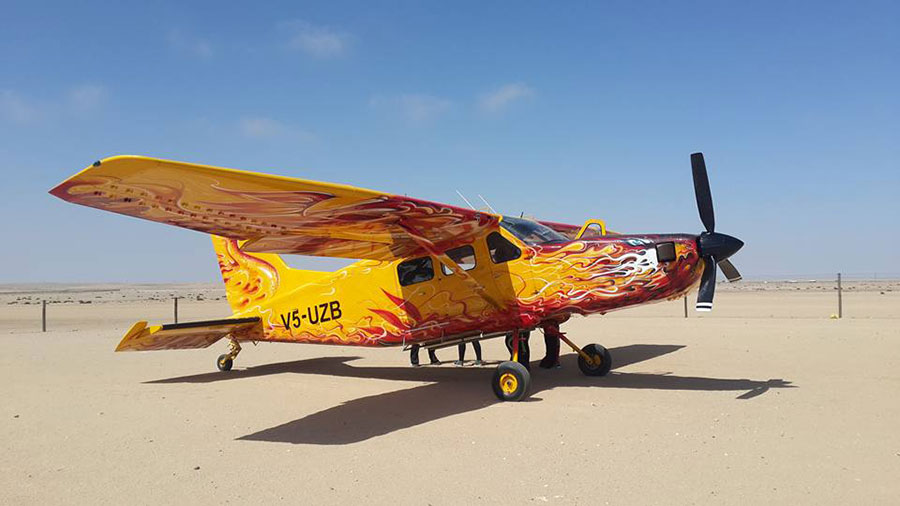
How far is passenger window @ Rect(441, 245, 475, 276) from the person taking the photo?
9.95 meters

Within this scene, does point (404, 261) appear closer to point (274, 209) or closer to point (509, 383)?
point (509, 383)

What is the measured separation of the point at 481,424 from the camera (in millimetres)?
7395

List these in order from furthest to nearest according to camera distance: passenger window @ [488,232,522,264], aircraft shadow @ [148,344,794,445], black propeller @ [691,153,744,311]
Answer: passenger window @ [488,232,522,264] < black propeller @ [691,153,744,311] < aircraft shadow @ [148,344,794,445]

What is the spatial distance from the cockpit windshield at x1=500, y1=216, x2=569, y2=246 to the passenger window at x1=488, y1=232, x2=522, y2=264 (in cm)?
19

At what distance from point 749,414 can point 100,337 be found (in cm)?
1961

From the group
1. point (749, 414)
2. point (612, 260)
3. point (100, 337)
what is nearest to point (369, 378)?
point (612, 260)

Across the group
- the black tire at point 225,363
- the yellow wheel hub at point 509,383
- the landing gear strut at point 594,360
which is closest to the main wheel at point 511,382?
the yellow wheel hub at point 509,383

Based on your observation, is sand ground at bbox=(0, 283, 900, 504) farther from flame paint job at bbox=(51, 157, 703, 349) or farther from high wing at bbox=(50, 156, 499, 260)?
high wing at bbox=(50, 156, 499, 260)

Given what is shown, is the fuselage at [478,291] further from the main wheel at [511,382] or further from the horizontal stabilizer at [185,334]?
the main wheel at [511,382]

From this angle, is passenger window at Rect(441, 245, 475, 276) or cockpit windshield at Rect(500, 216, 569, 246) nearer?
cockpit windshield at Rect(500, 216, 569, 246)

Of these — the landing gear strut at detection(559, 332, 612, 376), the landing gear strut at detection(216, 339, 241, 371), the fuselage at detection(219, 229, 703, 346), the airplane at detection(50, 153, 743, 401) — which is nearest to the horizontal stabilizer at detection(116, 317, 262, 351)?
the airplane at detection(50, 153, 743, 401)

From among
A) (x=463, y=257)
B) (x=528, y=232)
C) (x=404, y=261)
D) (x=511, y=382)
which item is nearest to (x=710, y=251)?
(x=528, y=232)

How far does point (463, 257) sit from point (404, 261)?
1265 mm

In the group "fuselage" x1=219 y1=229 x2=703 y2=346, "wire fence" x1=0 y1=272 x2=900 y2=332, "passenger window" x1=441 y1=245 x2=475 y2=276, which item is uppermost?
"passenger window" x1=441 y1=245 x2=475 y2=276
